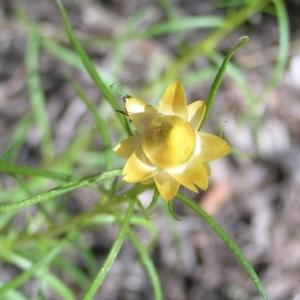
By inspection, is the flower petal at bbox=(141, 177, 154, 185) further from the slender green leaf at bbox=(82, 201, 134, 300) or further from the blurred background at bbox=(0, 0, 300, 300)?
the blurred background at bbox=(0, 0, 300, 300)

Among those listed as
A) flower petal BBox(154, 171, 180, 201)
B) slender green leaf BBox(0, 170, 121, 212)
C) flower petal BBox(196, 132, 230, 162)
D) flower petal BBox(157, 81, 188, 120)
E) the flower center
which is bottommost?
slender green leaf BBox(0, 170, 121, 212)

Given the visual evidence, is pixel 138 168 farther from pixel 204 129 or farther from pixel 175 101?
pixel 204 129

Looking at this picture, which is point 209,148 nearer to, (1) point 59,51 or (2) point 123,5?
(1) point 59,51

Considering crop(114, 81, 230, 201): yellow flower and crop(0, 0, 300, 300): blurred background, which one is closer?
crop(114, 81, 230, 201): yellow flower

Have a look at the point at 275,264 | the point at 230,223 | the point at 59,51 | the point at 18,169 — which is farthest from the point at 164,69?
the point at 18,169

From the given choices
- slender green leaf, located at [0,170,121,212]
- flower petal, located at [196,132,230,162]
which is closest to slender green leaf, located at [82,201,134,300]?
slender green leaf, located at [0,170,121,212]

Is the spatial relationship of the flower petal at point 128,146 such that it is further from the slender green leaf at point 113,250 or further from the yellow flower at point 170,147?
the slender green leaf at point 113,250
